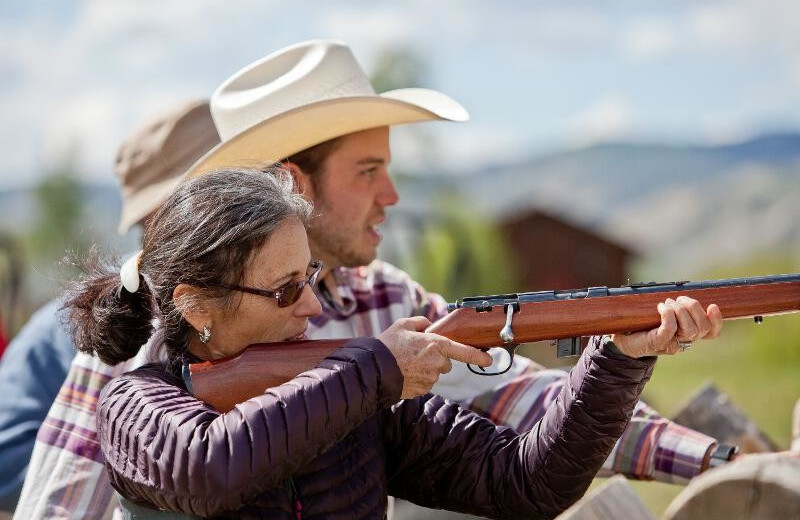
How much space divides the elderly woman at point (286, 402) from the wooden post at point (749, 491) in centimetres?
60

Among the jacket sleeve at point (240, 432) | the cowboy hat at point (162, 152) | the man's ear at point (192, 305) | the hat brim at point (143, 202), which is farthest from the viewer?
the cowboy hat at point (162, 152)

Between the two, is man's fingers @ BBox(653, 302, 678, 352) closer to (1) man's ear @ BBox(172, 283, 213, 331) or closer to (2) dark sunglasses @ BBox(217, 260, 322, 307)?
(2) dark sunglasses @ BBox(217, 260, 322, 307)

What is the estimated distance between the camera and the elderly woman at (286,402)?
104 inches

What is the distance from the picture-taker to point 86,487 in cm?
384

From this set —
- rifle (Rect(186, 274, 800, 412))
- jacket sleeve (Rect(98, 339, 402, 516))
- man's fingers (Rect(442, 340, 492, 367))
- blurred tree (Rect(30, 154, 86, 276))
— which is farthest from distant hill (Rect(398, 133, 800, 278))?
jacket sleeve (Rect(98, 339, 402, 516))

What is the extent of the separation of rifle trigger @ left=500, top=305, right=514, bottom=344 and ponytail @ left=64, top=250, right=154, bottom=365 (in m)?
0.97

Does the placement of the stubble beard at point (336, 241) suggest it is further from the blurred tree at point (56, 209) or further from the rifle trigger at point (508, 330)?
the blurred tree at point (56, 209)

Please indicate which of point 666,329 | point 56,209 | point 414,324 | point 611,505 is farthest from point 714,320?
point 56,209

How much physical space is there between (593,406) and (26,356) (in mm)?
2712

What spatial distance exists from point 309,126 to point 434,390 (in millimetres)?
1159

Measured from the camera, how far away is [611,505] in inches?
147

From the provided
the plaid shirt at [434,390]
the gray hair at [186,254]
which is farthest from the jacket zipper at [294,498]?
the plaid shirt at [434,390]

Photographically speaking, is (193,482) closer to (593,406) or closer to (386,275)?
(593,406)

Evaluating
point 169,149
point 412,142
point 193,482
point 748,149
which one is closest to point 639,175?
point 748,149
